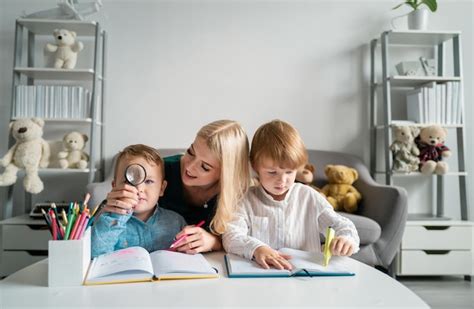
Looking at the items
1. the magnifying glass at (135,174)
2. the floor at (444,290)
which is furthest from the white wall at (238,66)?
the magnifying glass at (135,174)

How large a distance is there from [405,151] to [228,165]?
1.97m

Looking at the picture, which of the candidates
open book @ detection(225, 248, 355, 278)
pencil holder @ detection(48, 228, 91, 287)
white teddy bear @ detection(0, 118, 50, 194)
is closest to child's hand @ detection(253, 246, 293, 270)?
open book @ detection(225, 248, 355, 278)

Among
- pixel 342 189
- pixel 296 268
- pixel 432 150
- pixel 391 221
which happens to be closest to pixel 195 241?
pixel 296 268

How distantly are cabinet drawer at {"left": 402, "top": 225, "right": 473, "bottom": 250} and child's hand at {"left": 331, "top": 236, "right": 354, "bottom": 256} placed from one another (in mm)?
1748

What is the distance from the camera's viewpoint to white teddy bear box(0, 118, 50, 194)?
8.38ft

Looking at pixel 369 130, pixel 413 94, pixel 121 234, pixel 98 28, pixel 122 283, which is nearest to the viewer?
pixel 122 283

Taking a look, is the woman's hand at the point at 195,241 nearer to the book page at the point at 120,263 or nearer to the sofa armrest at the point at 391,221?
the book page at the point at 120,263

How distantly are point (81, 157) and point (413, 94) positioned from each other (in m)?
2.40

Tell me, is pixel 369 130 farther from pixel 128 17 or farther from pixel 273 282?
pixel 273 282

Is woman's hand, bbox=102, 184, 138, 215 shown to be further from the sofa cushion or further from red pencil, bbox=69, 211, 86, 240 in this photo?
the sofa cushion

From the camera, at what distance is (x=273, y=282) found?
0.83 meters

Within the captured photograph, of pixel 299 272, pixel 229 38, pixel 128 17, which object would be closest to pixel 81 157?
pixel 128 17

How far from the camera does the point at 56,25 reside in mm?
2723

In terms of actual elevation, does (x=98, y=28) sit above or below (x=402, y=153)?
above
